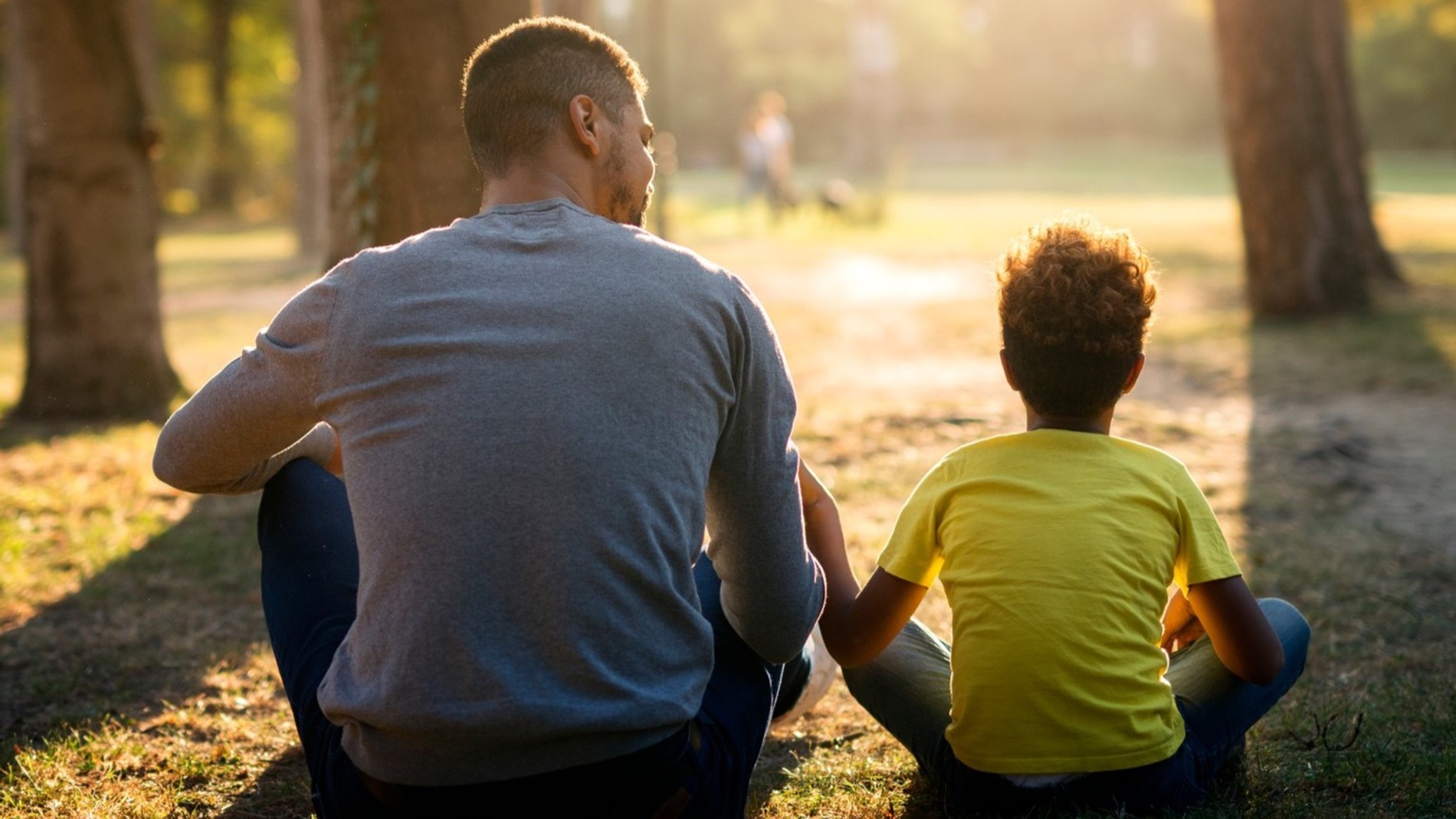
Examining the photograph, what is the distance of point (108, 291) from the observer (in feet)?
24.2

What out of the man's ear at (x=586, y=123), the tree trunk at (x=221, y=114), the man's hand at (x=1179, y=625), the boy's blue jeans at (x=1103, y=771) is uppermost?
the man's ear at (x=586, y=123)

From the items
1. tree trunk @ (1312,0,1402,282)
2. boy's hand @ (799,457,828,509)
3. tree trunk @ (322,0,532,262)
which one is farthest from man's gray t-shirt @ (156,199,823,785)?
tree trunk @ (1312,0,1402,282)

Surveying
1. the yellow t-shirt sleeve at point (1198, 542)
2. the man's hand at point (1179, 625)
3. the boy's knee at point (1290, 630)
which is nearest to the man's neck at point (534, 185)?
the yellow t-shirt sleeve at point (1198, 542)

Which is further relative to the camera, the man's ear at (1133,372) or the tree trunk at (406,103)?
the tree trunk at (406,103)

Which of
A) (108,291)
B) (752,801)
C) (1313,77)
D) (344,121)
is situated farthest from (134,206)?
(1313,77)

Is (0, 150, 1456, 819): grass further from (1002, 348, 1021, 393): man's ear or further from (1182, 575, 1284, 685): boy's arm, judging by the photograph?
(1002, 348, 1021, 393): man's ear

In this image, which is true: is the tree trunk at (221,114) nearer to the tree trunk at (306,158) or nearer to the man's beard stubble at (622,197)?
the tree trunk at (306,158)

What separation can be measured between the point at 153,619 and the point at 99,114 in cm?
374

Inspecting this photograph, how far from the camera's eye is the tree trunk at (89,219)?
7.13 metres

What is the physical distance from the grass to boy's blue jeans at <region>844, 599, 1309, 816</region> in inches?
6.5

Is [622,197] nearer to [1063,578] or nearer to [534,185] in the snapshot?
[534,185]

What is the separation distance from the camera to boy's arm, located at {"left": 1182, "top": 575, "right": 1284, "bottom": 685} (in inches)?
97.6

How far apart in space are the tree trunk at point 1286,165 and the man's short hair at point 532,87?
888 centimetres

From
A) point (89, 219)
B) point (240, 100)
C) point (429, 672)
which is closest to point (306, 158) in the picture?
point (89, 219)
